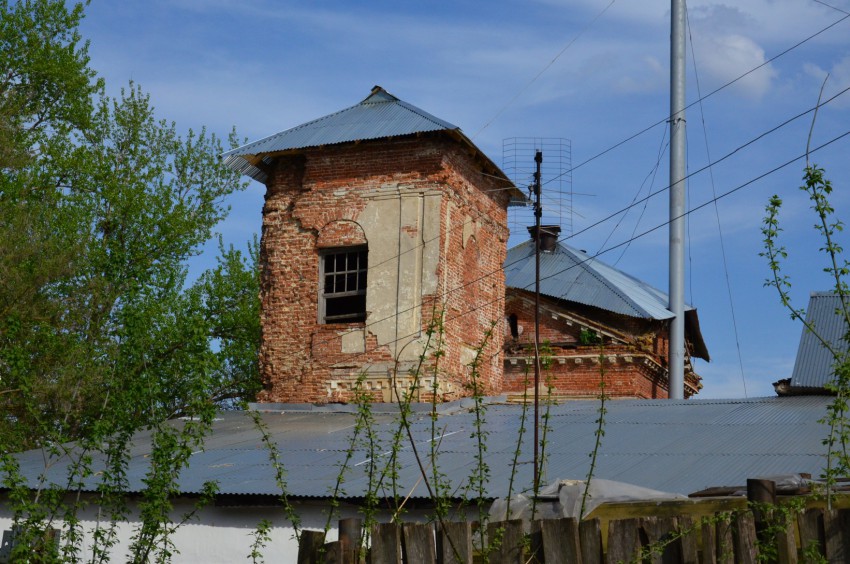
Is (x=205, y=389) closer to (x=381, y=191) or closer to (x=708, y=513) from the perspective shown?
(x=708, y=513)

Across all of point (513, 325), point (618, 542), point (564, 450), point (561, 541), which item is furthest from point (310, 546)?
point (513, 325)

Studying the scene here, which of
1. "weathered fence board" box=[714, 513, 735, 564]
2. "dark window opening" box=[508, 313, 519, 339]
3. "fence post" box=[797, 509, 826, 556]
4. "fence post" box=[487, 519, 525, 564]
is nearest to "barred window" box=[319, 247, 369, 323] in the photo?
"dark window opening" box=[508, 313, 519, 339]

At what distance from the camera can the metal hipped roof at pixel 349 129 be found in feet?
56.9

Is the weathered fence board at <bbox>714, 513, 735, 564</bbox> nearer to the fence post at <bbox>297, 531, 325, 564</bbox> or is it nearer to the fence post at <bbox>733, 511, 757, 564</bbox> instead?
the fence post at <bbox>733, 511, 757, 564</bbox>

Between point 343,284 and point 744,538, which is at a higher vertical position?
point 343,284

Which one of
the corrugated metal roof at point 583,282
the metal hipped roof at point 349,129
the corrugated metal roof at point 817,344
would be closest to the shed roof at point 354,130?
the metal hipped roof at point 349,129

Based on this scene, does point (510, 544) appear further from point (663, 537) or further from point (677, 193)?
point (677, 193)

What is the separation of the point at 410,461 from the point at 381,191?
643 centimetres

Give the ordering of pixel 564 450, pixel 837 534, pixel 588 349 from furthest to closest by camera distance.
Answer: pixel 588 349 → pixel 564 450 → pixel 837 534

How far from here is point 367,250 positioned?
683 inches

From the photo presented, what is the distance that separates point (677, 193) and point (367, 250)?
676 centimetres

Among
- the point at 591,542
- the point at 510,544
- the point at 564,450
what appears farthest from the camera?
the point at 564,450

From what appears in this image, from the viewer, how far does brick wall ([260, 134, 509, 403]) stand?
17.0m

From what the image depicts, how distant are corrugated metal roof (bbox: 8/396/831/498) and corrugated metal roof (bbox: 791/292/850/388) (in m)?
0.32
